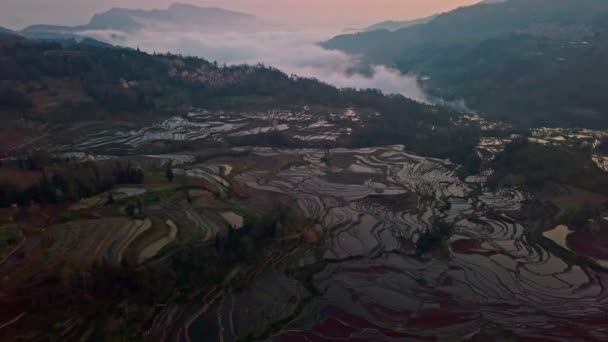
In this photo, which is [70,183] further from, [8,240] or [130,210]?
[8,240]

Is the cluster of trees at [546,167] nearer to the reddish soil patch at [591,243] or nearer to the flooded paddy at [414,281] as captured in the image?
the flooded paddy at [414,281]

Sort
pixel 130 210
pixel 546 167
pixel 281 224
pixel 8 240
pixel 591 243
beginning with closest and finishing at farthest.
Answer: pixel 8 240, pixel 591 243, pixel 281 224, pixel 130 210, pixel 546 167

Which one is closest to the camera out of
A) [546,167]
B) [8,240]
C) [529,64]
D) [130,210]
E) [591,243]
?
[8,240]

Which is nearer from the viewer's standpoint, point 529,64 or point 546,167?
point 546,167

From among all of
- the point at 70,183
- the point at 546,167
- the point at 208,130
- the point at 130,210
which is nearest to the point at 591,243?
the point at 546,167

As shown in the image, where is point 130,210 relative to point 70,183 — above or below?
below

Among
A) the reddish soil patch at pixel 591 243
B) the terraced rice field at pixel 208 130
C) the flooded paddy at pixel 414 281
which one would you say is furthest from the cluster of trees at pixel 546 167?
the terraced rice field at pixel 208 130

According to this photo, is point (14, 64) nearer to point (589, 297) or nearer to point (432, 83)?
point (589, 297)
